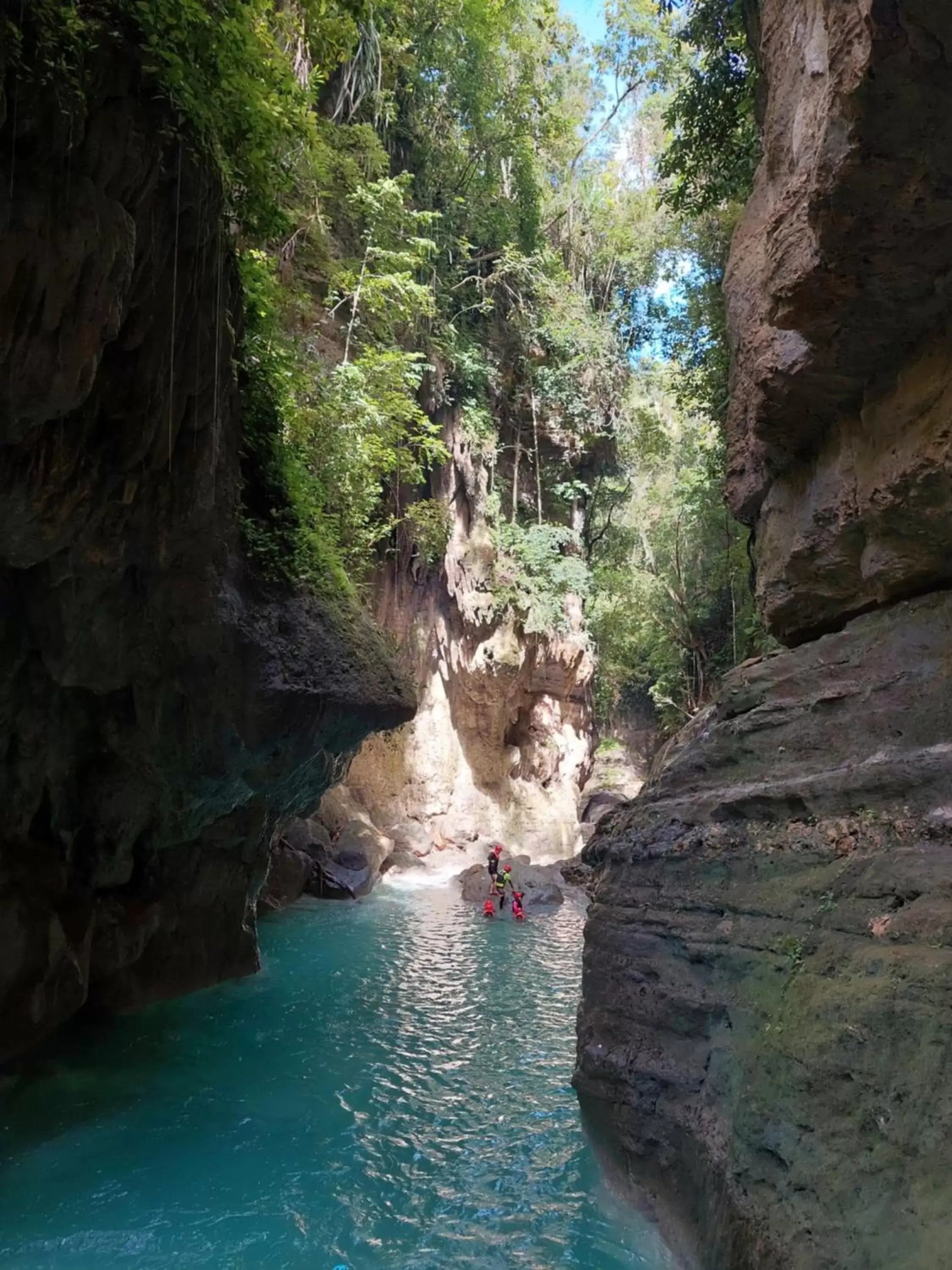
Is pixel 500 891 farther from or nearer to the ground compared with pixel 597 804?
nearer to the ground

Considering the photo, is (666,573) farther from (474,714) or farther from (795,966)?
(795,966)

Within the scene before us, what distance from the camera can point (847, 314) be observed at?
4.68 metres

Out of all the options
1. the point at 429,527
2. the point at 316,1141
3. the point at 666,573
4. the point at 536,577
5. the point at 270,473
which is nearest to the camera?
the point at 316,1141

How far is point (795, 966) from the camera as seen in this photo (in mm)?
4234

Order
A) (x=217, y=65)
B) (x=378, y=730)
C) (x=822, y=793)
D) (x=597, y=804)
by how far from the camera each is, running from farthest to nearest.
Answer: (x=597, y=804), (x=378, y=730), (x=217, y=65), (x=822, y=793)

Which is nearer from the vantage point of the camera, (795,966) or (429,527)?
(795,966)

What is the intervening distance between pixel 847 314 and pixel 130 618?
22.0ft

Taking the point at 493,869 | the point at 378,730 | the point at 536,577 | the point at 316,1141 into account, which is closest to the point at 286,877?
the point at 493,869

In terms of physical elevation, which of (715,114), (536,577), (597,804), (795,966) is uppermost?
(715,114)

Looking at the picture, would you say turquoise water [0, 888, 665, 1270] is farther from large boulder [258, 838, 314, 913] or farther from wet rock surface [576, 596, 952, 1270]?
large boulder [258, 838, 314, 913]

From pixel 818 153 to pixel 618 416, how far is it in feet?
71.0

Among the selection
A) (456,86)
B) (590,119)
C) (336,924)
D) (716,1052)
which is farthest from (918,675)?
(590,119)

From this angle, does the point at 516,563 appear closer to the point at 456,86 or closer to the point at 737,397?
the point at 456,86

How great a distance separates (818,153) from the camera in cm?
396
